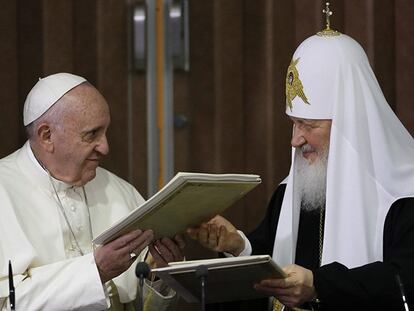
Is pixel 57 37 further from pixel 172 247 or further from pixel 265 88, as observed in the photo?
pixel 172 247

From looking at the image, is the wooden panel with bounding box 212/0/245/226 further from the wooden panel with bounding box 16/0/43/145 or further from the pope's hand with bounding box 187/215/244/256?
the pope's hand with bounding box 187/215/244/256

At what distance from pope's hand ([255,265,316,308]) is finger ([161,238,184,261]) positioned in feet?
1.84

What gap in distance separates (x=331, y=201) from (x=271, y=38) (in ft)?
6.00

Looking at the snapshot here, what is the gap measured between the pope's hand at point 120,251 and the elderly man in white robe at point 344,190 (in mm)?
378

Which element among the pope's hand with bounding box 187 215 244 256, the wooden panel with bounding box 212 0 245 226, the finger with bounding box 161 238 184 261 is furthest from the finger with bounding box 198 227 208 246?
the wooden panel with bounding box 212 0 245 226

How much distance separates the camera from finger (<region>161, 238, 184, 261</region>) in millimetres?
5746

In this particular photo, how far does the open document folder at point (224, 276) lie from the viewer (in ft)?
16.4

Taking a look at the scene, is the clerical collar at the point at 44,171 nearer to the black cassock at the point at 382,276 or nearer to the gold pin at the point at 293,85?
the gold pin at the point at 293,85

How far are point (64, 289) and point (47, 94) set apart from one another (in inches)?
37.2

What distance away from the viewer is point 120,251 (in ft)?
17.9

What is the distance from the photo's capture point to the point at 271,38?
23.8 feet

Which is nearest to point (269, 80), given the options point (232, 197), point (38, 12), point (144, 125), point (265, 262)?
point (144, 125)

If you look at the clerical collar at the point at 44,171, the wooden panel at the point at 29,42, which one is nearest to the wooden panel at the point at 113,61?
the wooden panel at the point at 29,42

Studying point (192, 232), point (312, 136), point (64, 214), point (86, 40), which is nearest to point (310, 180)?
point (312, 136)
